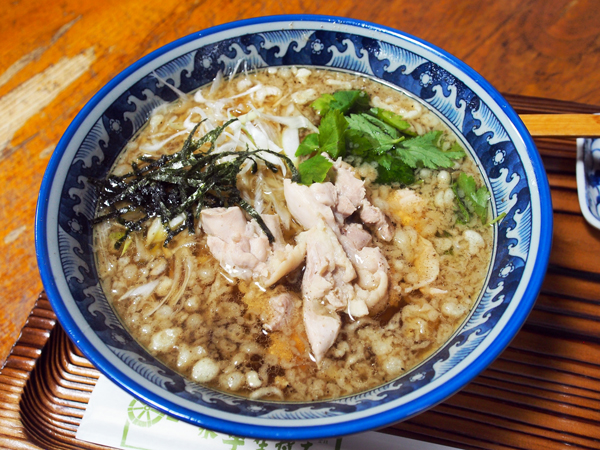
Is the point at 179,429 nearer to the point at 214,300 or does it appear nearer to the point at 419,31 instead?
the point at 214,300

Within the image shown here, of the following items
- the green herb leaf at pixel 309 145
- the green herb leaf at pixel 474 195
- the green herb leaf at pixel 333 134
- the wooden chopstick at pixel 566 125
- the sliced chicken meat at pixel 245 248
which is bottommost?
the sliced chicken meat at pixel 245 248

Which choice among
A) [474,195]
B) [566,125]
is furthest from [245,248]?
[566,125]

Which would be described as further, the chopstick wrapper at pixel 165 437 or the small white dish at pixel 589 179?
the small white dish at pixel 589 179

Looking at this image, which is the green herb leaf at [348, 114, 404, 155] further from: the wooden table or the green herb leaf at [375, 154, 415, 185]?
the wooden table

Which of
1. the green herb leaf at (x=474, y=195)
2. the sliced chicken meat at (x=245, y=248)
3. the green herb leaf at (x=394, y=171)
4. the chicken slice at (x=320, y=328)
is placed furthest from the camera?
the green herb leaf at (x=394, y=171)

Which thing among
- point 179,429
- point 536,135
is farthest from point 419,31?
point 179,429

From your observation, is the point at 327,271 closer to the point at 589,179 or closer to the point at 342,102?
the point at 342,102

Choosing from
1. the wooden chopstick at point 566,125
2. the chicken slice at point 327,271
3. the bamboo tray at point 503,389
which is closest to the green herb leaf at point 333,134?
the chicken slice at point 327,271

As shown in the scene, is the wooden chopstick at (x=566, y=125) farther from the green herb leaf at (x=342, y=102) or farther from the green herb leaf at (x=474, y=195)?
the green herb leaf at (x=342, y=102)
